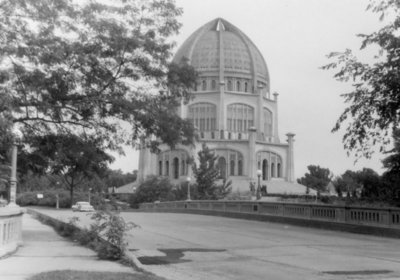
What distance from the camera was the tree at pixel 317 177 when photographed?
461 feet

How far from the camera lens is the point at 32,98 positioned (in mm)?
17047

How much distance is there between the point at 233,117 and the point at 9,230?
108890mm

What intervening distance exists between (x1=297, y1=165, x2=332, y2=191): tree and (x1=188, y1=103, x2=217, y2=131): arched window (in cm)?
3363

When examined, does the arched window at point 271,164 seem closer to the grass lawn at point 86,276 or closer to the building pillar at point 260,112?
the building pillar at point 260,112

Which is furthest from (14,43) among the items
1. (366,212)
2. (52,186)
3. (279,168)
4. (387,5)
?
(279,168)

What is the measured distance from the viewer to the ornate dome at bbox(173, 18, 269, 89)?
124188 mm

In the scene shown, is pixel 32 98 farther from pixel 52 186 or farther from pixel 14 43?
pixel 52 186

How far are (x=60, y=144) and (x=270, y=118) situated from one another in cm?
11109

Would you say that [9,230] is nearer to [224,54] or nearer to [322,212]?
[322,212]

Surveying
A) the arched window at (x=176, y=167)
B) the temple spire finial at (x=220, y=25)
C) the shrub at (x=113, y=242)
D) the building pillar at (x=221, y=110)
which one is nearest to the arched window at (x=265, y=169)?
the building pillar at (x=221, y=110)

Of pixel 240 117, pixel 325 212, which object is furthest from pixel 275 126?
pixel 325 212

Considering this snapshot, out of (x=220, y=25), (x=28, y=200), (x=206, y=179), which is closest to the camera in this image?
(x=206, y=179)

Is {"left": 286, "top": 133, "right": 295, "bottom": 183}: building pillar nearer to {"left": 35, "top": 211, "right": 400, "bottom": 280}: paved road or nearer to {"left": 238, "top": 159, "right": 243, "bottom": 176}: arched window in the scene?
{"left": 238, "top": 159, "right": 243, "bottom": 176}: arched window

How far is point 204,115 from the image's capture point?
396 ft
